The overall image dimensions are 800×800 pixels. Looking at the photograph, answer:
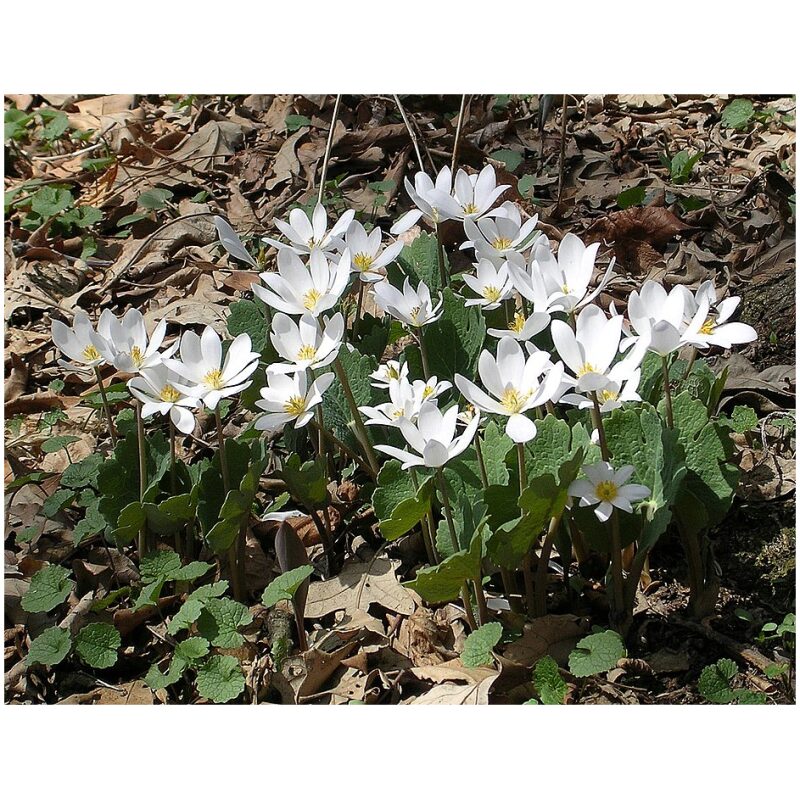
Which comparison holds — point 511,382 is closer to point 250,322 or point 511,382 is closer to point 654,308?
point 654,308

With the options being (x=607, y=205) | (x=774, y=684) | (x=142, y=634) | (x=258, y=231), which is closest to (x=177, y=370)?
(x=142, y=634)

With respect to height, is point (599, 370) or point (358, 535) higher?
point (599, 370)

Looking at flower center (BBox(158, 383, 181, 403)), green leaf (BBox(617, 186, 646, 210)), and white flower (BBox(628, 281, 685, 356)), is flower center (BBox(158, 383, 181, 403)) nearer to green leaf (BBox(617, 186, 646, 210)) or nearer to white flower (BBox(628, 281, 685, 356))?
white flower (BBox(628, 281, 685, 356))

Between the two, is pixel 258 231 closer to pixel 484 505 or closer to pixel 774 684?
pixel 484 505

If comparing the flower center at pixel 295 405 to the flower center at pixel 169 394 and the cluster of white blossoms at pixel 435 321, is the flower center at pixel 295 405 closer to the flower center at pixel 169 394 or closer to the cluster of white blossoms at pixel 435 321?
the cluster of white blossoms at pixel 435 321

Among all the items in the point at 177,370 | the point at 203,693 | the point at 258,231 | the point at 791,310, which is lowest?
the point at 203,693

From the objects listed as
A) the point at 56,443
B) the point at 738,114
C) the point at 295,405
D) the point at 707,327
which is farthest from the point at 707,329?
the point at 738,114
